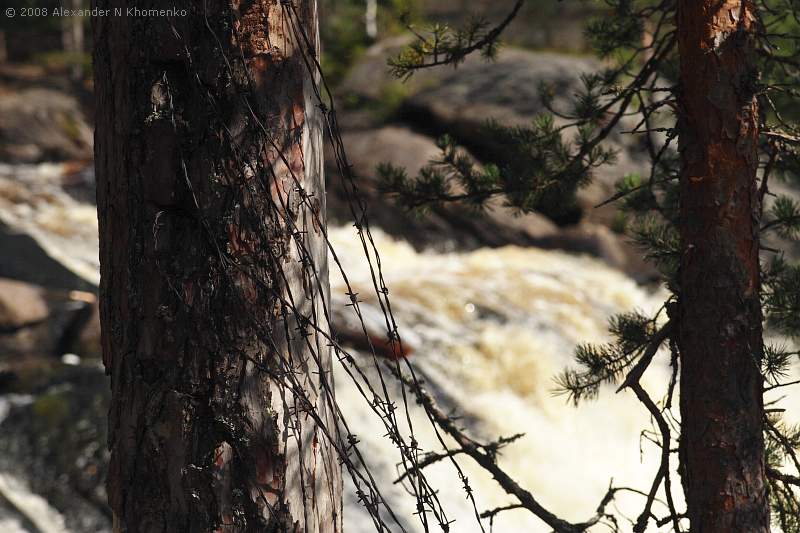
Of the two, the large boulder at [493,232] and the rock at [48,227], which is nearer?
the rock at [48,227]

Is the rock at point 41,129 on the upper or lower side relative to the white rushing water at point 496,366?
upper

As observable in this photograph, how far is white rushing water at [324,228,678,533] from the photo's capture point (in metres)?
5.72

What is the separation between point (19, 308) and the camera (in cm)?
725

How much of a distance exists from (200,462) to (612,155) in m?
1.98

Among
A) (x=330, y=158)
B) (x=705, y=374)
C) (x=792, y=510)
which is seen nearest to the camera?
(x=705, y=374)

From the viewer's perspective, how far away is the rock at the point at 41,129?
13.0m

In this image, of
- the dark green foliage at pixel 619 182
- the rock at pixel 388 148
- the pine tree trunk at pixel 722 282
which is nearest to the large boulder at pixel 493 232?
the rock at pixel 388 148

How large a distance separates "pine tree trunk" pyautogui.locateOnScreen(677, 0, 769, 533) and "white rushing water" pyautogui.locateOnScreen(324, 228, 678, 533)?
2269mm

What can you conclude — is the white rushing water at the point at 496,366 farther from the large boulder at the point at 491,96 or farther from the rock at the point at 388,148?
the large boulder at the point at 491,96

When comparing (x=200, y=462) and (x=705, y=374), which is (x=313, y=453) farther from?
(x=705, y=374)

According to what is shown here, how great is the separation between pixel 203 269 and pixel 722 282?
1.30m

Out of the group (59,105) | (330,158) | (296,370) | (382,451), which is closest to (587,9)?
(330,158)

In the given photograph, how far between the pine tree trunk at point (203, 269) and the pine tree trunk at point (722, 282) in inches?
40.8

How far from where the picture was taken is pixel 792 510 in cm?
253
